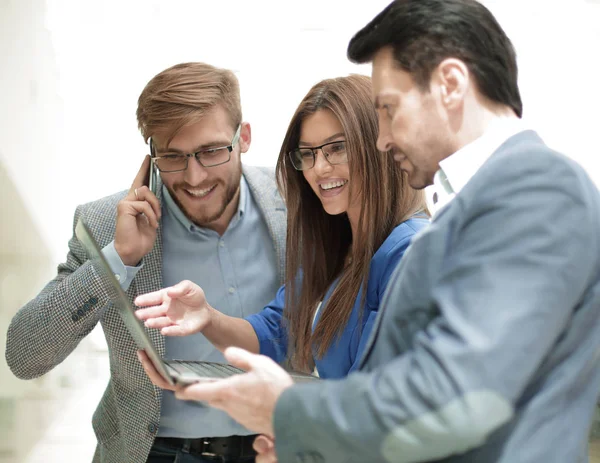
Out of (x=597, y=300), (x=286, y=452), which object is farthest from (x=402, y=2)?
(x=286, y=452)

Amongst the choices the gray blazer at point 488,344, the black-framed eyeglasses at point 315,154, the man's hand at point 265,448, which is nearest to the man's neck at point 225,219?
the black-framed eyeglasses at point 315,154

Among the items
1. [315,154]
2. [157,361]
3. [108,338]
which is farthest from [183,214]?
[157,361]

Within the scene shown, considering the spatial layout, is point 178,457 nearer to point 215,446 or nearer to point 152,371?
point 215,446

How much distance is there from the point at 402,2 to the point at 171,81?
3.63 feet

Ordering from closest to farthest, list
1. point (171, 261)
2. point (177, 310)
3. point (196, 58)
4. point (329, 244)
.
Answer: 1. point (177, 310)
2. point (329, 244)
3. point (171, 261)
4. point (196, 58)

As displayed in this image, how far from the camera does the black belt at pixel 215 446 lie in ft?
6.78

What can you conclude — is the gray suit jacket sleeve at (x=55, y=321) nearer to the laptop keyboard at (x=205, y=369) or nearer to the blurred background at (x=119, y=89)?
the laptop keyboard at (x=205, y=369)

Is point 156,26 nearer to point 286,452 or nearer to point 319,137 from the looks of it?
point 319,137

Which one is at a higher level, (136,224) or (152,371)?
(136,224)

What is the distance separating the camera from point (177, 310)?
Result: 5.97ft

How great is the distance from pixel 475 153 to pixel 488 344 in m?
0.38

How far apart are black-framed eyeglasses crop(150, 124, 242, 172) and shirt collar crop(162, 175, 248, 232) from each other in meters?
0.14

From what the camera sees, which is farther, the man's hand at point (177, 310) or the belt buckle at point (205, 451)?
the belt buckle at point (205, 451)

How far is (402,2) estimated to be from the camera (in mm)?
1186
